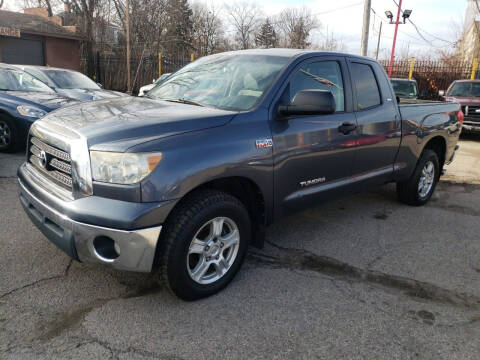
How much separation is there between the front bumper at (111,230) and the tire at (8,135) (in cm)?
488

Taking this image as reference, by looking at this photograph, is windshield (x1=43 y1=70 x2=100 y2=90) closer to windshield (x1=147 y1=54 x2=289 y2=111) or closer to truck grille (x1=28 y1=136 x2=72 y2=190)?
windshield (x1=147 y1=54 x2=289 y2=111)

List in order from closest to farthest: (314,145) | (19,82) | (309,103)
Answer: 1. (309,103)
2. (314,145)
3. (19,82)

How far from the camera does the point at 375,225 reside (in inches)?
178

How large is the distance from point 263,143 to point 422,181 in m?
3.20

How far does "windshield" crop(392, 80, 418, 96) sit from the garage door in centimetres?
1825

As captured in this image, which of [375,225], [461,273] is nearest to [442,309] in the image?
[461,273]

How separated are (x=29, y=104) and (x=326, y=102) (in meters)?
5.50

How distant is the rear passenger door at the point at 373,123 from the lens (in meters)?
3.95

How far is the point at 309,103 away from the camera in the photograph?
2.99 m

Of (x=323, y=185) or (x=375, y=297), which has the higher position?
(x=323, y=185)

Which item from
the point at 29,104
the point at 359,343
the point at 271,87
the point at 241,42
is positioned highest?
the point at 241,42

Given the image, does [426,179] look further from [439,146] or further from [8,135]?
[8,135]

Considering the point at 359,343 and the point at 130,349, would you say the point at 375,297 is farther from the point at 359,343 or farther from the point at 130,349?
the point at 130,349

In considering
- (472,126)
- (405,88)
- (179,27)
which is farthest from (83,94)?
(179,27)
